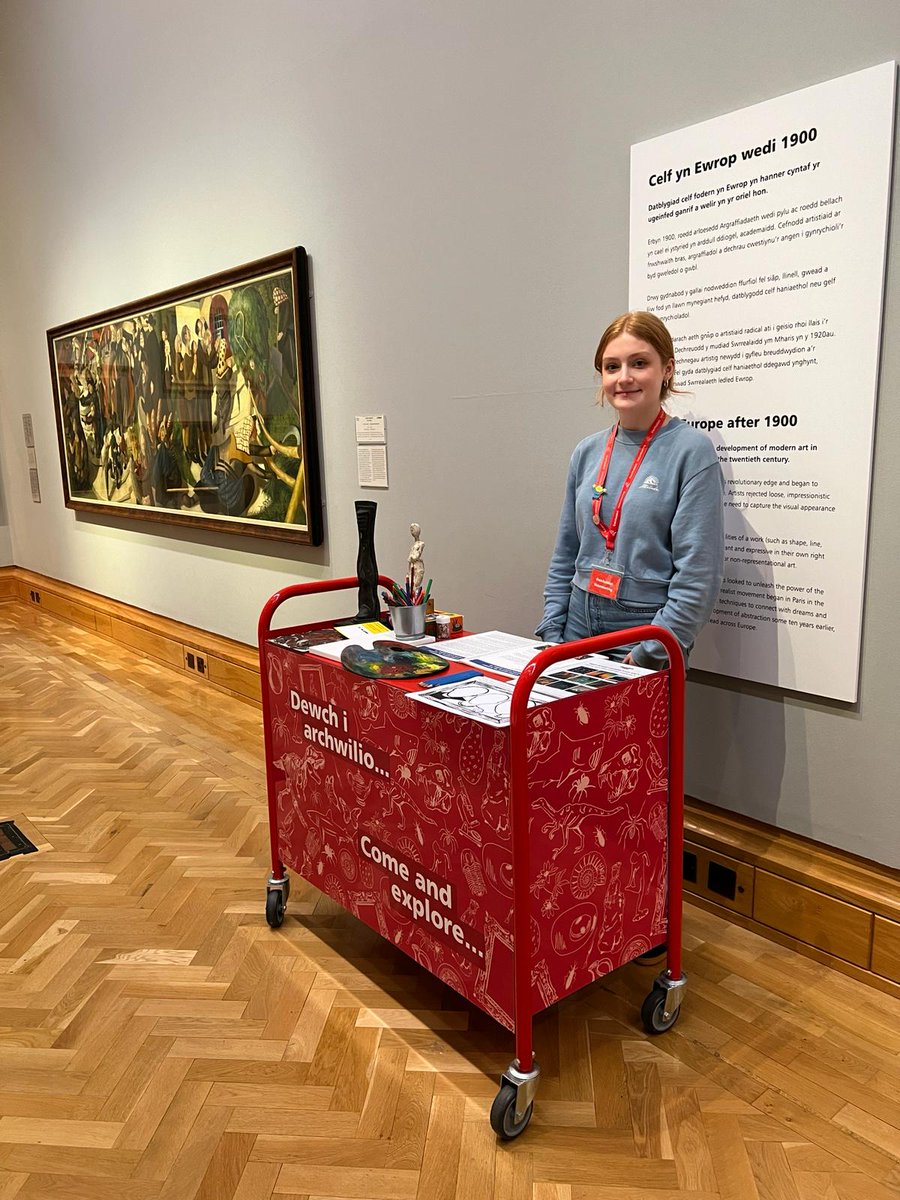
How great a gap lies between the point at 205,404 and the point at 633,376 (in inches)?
138

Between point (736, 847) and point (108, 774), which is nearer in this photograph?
point (736, 847)

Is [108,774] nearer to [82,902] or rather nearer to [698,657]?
[82,902]

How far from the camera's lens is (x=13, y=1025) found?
7.82ft

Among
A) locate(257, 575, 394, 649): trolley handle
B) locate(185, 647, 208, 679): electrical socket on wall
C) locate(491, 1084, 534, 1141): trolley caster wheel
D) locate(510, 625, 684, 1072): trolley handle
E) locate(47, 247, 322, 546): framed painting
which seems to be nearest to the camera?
locate(510, 625, 684, 1072): trolley handle

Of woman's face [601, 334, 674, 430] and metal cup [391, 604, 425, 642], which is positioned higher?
woman's face [601, 334, 674, 430]

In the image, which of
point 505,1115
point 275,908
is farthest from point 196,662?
point 505,1115

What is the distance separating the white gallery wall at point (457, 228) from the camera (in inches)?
98.1

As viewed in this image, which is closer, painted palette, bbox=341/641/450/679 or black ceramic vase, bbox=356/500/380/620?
painted palette, bbox=341/641/450/679

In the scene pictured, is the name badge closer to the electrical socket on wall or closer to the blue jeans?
the blue jeans

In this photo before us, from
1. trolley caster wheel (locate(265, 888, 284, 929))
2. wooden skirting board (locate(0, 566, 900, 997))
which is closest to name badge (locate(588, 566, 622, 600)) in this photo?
wooden skirting board (locate(0, 566, 900, 997))

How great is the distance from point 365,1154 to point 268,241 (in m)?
4.05

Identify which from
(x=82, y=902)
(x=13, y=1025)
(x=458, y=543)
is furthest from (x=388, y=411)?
(x=13, y=1025)

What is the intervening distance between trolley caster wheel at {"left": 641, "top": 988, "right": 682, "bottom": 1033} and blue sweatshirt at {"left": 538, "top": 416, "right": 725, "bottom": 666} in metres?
0.84

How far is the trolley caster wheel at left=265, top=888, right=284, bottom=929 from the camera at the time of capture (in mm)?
2803
